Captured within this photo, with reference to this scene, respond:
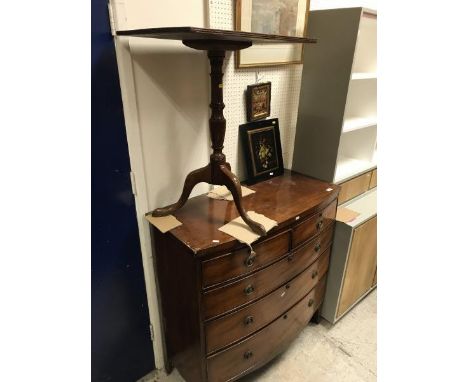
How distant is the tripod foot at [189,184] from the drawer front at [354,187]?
103 centimetres

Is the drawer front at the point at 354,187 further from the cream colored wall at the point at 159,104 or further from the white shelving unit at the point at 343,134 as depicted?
the cream colored wall at the point at 159,104

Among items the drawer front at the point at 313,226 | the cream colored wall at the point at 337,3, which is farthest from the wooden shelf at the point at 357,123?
the cream colored wall at the point at 337,3

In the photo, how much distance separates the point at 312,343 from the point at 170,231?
1318mm

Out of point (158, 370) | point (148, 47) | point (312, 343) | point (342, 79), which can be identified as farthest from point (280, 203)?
point (158, 370)

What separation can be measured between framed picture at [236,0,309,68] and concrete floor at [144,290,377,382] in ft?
5.64

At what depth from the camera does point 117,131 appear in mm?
1254

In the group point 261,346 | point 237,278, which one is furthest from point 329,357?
point 237,278

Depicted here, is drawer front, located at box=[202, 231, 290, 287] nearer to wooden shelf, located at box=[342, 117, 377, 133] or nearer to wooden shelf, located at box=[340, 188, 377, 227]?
wooden shelf, located at box=[340, 188, 377, 227]

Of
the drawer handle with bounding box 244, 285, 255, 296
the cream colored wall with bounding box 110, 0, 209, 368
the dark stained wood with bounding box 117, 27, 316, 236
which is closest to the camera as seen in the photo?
the dark stained wood with bounding box 117, 27, 316, 236

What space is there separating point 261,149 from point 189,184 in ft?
1.88

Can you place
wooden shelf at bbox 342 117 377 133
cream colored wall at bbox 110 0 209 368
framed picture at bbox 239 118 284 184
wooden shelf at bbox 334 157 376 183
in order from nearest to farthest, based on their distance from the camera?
cream colored wall at bbox 110 0 209 368 < framed picture at bbox 239 118 284 184 < wooden shelf at bbox 342 117 377 133 < wooden shelf at bbox 334 157 376 183

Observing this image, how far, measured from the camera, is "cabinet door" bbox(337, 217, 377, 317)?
1879 millimetres

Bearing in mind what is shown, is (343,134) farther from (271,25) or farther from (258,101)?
(271,25)

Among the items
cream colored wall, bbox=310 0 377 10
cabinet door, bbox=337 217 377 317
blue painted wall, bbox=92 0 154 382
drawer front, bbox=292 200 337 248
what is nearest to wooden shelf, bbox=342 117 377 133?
drawer front, bbox=292 200 337 248
